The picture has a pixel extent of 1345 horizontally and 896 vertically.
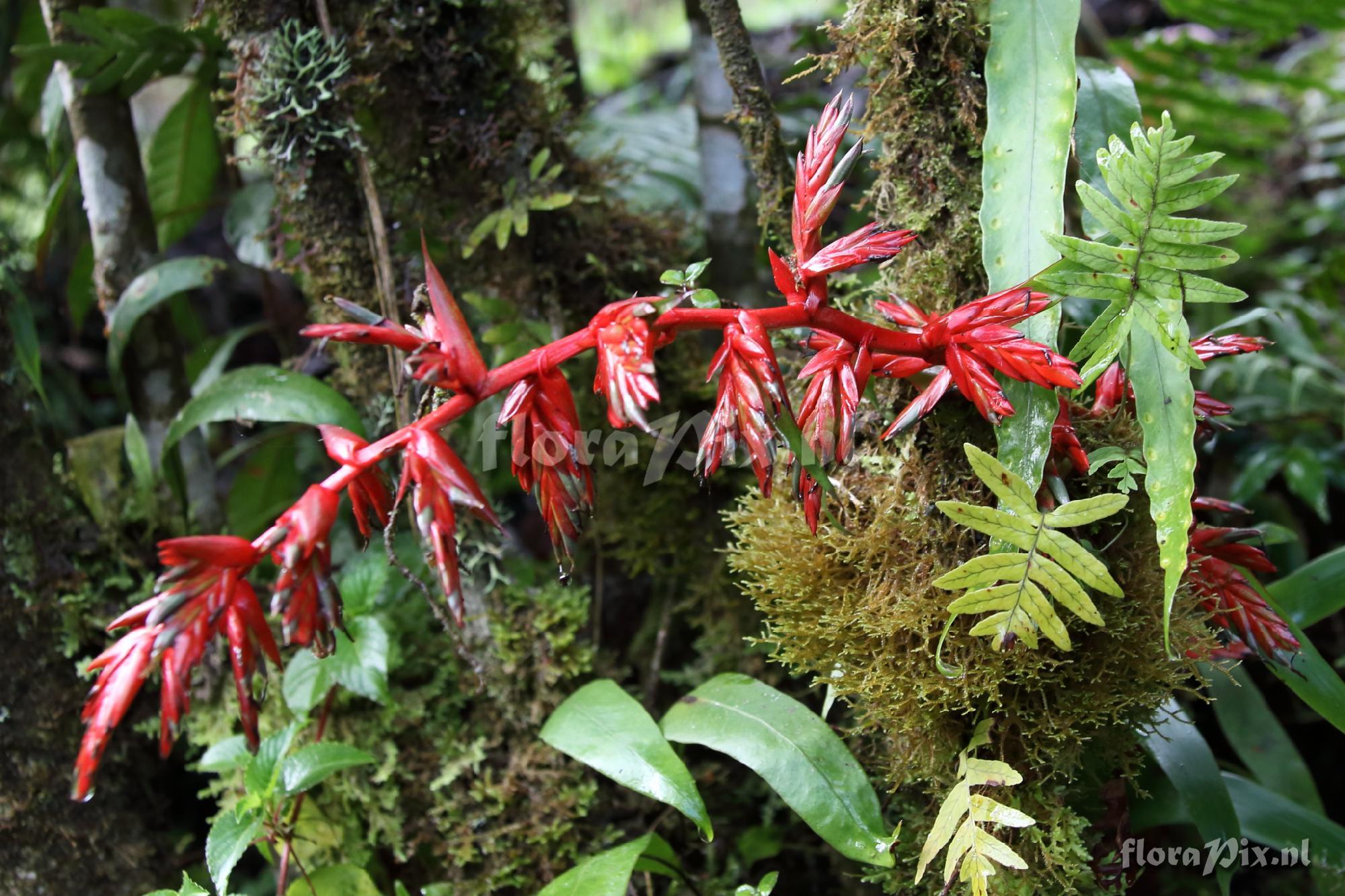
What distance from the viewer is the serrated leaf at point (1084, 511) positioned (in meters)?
0.77

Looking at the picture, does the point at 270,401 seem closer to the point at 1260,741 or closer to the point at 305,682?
the point at 305,682

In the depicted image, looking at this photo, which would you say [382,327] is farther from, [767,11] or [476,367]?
[767,11]

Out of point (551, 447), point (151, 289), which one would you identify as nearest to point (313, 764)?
point (551, 447)

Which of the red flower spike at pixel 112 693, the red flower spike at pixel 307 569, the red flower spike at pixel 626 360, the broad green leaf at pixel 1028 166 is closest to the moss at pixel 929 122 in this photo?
the broad green leaf at pixel 1028 166

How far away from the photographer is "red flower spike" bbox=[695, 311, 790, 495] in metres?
0.72

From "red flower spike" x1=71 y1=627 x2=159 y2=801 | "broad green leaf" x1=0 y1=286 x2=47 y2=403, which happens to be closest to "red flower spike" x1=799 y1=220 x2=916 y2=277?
"red flower spike" x1=71 y1=627 x2=159 y2=801

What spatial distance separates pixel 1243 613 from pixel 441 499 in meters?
0.86

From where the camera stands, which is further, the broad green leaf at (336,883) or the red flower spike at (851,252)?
the broad green leaf at (336,883)

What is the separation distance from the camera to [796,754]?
0.98 m

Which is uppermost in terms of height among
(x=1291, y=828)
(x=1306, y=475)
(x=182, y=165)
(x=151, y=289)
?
(x=182, y=165)

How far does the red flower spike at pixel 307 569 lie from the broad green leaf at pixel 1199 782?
34.3 inches

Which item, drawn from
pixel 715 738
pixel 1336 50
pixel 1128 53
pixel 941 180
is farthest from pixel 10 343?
pixel 1336 50

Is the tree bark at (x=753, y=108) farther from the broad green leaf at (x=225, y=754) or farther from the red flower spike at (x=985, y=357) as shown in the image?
the broad green leaf at (x=225, y=754)

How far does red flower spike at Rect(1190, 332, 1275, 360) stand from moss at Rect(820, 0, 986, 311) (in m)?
0.23
